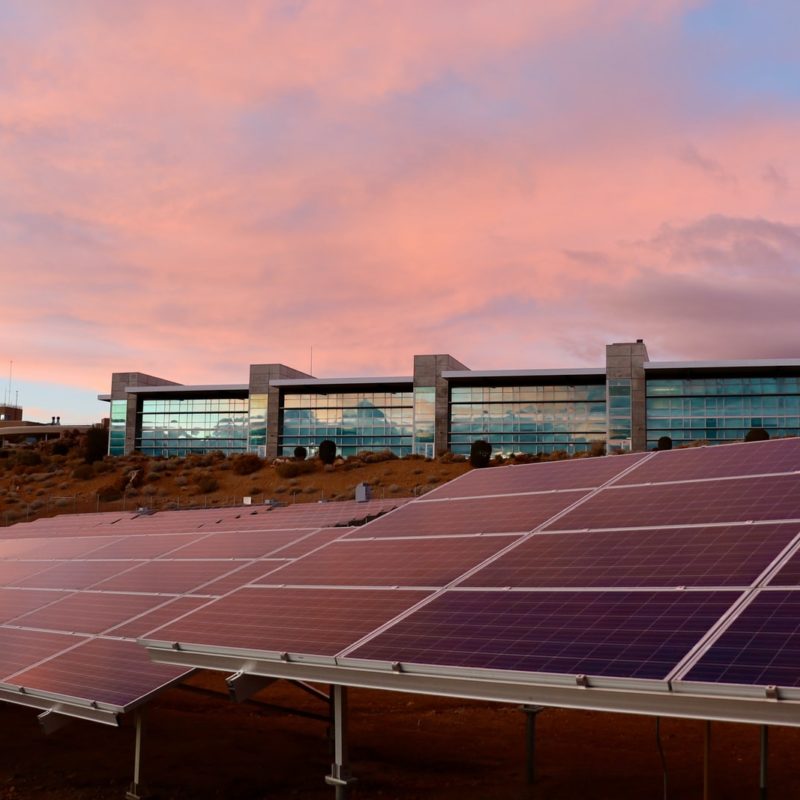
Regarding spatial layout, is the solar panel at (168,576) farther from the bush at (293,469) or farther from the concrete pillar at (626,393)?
the concrete pillar at (626,393)

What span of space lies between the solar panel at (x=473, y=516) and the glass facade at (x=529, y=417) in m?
97.6

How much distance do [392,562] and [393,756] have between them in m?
9.28

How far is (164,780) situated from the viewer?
22.3m

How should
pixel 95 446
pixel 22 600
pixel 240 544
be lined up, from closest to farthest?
pixel 240 544 < pixel 22 600 < pixel 95 446

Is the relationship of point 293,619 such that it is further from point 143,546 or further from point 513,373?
point 513,373

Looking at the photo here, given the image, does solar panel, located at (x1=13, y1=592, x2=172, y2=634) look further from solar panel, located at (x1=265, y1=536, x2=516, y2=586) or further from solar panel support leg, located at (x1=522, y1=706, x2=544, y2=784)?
solar panel support leg, located at (x1=522, y1=706, x2=544, y2=784)

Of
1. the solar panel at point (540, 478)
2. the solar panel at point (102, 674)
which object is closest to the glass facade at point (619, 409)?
the solar panel at point (540, 478)

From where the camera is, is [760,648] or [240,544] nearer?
[760,648]

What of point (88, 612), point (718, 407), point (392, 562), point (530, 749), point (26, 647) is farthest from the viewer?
point (718, 407)

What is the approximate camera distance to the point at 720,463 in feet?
64.6

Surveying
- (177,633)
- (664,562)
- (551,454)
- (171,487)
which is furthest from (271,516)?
(551,454)

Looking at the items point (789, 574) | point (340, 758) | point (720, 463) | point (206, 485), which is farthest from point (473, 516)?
point (206, 485)

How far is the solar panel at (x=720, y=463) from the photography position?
18281mm

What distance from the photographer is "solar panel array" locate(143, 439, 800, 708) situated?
11.7 meters
